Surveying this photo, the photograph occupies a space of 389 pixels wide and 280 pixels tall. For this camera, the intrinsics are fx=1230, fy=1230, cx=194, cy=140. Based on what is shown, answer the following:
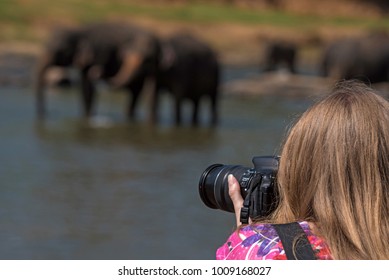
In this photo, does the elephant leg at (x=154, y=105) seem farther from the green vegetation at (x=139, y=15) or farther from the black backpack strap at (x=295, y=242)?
the black backpack strap at (x=295, y=242)

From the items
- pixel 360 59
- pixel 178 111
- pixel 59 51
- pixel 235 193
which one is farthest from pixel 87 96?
pixel 235 193

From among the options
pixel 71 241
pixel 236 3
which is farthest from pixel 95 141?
pixel 236 3

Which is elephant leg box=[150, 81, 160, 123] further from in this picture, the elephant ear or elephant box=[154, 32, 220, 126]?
the elephant ear

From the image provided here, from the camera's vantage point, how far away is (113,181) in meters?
12.7

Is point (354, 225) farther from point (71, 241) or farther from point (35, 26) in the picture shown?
point (35, 26)

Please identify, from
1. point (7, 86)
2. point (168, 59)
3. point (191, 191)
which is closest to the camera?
point (191, 191)

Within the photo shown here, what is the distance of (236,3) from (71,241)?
4871 centimetres

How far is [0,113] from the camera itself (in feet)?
68.5

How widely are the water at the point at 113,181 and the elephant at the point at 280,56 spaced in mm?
14368

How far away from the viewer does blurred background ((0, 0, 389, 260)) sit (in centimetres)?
966

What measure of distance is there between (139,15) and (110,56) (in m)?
23.9

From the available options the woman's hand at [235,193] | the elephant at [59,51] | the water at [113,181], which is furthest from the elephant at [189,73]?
the woman's hand at [235,193]

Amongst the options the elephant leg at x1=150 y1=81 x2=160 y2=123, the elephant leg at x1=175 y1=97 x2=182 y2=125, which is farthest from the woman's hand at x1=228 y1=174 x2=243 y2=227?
the elephant leg at x1=150 y1=81 x2=160 y2=123

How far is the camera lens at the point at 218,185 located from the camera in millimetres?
3664
